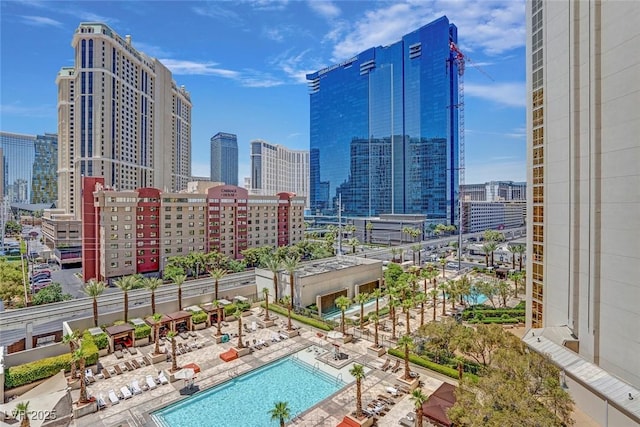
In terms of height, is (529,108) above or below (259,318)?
above

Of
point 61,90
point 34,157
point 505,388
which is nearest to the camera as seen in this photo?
point 505,388

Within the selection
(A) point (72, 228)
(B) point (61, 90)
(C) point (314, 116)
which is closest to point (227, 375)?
(A) point (72, 228)

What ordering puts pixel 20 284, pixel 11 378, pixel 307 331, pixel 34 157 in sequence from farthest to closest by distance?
pixel 34 157, pixel 20 284, pixel 307 331, pixel 11 378

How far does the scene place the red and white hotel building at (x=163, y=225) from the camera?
5622 cm

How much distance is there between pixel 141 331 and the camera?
3347 centimetres

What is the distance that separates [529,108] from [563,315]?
16.2 m

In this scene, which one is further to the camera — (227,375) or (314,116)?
(314,116)

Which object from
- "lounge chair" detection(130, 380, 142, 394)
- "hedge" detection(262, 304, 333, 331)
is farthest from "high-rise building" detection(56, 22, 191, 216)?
"lounge chair" detection(130, 380, 142, 394)

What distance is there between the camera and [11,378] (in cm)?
2489

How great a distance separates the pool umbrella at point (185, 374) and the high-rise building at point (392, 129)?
Answer: 341 ft

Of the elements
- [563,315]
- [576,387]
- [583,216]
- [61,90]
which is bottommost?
[576,387]

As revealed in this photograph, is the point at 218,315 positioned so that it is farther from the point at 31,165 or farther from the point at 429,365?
the point at 31,165

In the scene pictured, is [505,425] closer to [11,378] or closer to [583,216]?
[583,216]

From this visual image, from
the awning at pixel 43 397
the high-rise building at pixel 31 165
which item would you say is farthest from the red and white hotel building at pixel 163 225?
the high-rise building at pixel 31 165
